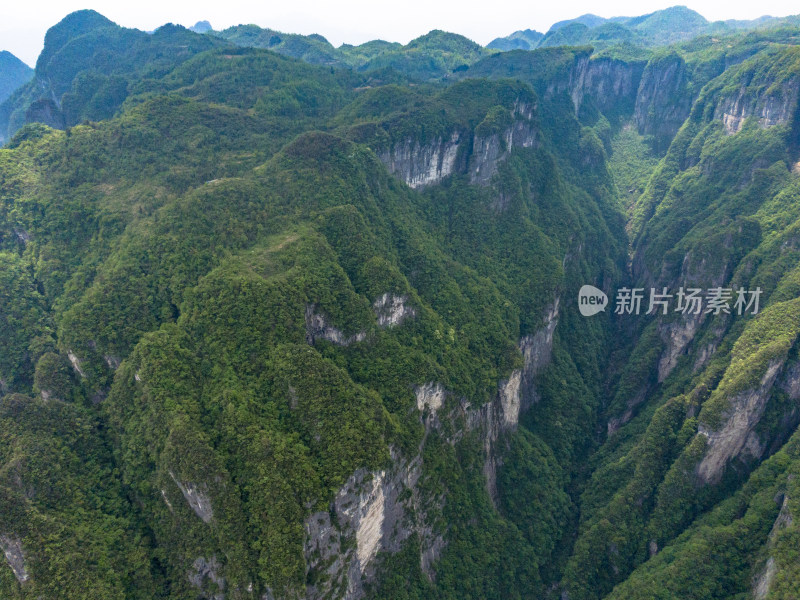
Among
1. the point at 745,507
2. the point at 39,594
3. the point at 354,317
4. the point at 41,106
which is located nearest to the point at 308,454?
the point at 354,317

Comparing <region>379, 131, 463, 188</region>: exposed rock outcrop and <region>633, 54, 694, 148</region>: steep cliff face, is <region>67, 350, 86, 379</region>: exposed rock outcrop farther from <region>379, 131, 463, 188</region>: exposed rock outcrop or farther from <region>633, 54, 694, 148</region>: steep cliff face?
<region>633, 54, 694, 148</region>: steep cliff face

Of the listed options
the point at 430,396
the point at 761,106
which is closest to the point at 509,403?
the point at 430,396

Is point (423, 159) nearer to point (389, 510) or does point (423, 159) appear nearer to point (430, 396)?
point (430, 396)

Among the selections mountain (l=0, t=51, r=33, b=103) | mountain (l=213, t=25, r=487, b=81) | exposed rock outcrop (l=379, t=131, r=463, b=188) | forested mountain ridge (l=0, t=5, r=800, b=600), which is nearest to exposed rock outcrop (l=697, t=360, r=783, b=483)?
forested mountain ridge (l=0, t=5, r=800, b=600)

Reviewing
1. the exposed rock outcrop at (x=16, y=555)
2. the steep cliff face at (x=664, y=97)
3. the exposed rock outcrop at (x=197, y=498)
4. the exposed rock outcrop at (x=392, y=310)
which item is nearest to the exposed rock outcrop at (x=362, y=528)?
the exposed rock outcrop at (x=197, y=498)

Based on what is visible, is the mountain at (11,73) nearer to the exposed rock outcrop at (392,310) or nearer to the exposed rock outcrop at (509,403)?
the exposed rock outcrop at (392,310)
